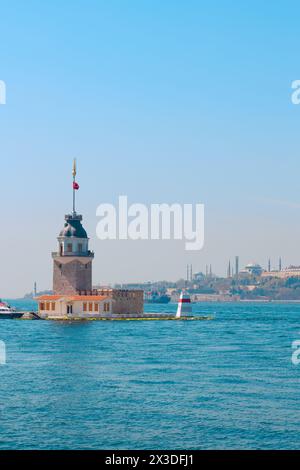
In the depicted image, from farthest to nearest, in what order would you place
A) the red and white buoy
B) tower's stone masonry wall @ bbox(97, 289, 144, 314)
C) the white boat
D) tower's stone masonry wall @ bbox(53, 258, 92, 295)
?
the white boat → the red and white buoy → tower's stone masonry wall @ bbox(97, 289, 144, 314) → tower's stone masonry wall @ bbox(53, 258, 92, 295)

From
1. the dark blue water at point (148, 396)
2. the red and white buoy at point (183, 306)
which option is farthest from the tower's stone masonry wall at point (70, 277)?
the dark blue water at point (148, 396)

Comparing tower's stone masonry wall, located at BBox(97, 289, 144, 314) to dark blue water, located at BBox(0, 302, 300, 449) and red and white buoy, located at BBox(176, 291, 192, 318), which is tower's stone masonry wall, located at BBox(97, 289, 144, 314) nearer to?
red and white buoy, located at BBox(176, 291, 192, 318)

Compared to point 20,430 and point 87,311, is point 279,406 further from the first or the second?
point 87,311

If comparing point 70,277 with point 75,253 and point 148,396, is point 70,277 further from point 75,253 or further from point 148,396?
point 148,396

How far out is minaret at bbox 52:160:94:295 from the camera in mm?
148000

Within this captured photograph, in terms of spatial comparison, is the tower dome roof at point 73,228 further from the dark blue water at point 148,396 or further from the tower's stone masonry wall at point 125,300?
the dark blue water at point 148,396

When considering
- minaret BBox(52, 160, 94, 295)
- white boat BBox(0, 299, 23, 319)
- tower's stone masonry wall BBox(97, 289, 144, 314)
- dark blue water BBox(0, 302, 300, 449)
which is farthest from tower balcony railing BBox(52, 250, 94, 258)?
dark blue water BBox(0, 302, 300, 449)

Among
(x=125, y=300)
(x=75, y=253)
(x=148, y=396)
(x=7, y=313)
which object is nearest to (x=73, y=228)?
(x=75, y=253)

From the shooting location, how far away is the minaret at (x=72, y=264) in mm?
148000

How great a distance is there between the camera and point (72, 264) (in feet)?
486

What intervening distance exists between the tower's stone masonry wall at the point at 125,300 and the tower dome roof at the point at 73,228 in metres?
11.2

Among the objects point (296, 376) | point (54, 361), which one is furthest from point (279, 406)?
point (54, 361)

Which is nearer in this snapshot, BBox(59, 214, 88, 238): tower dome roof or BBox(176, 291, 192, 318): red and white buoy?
BBox(59, 214, 88, 238): tower dome roof

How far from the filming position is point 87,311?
145250 millimetres
